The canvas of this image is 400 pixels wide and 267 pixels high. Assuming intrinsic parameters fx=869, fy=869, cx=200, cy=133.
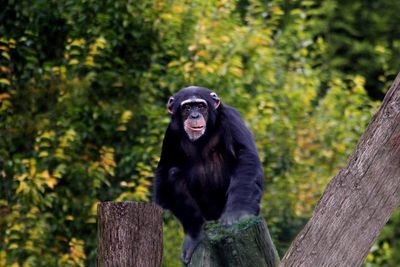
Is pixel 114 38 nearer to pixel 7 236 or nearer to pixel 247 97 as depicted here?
pixel 247 97

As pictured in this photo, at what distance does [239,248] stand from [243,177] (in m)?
1.45

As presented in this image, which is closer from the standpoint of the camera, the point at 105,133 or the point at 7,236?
the point at 7,236

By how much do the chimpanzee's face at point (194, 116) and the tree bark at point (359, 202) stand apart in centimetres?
189

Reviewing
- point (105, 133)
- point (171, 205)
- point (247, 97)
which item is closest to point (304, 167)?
point (247, 97)

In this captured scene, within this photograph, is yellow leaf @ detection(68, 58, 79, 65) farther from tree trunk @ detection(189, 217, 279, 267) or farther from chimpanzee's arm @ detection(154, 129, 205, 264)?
tree trunk @ detection(189, 217, 279, 267)

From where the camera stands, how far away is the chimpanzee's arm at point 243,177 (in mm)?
4648

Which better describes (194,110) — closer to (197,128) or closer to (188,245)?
(197,128)

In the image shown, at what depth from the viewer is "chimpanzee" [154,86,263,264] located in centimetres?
495

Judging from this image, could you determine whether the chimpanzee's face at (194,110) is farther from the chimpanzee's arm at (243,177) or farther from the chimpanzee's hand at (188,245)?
the chimpanzee's hand at (188,245)

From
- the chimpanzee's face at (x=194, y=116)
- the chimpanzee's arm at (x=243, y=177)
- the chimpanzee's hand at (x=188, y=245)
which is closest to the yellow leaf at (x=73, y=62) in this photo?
the chimpanzee's face at (x=194, y=116)

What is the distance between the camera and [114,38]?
8.41 m

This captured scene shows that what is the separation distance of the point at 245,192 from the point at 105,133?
3.91m

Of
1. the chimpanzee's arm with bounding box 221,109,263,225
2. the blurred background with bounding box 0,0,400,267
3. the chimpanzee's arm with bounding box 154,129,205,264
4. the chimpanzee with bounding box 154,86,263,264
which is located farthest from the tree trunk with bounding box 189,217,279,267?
the blurred background with bounding box 0,0,400,267

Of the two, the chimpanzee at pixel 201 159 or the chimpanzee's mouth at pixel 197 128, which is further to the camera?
the chimpanzee's mouth at pixel 197 128
